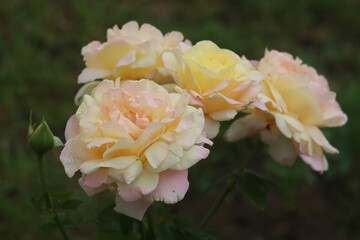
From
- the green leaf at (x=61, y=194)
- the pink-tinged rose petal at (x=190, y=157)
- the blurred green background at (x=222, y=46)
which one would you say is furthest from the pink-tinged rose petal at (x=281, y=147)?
the blurred green background at (x=222, y=46)

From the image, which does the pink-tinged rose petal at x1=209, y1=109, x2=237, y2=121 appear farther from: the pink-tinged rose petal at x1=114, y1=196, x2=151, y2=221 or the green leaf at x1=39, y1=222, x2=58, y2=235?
the green leaf at x1=39, y1=222, x2=58, y2=235

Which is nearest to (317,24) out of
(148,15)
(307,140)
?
(148,15)

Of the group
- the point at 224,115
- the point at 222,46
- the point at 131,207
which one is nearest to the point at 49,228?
the point at 131,207

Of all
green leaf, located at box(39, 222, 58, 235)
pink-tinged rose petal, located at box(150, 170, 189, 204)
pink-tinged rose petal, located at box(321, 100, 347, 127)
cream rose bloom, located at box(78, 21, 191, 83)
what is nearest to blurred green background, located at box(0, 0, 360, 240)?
pink-tinged rose petal, located at box(321, 100, 347, 127)

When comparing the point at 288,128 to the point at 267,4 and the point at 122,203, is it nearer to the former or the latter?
the point at 122,203

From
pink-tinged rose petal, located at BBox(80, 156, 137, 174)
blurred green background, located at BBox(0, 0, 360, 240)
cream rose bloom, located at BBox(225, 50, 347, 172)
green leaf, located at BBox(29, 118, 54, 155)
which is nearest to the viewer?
pink-tinged rose petal, located at BBox(80, 156, 137, 174)

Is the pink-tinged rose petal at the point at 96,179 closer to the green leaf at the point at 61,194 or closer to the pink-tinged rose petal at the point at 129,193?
the pink-tinged rose petal at the point at 129,193

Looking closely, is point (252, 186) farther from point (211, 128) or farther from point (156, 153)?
point (156, 153)
